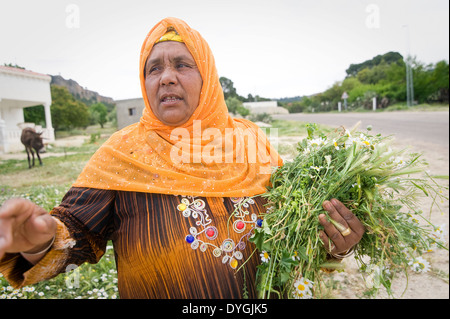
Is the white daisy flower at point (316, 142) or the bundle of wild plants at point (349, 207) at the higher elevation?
the white daisy flower at point (316, 142)

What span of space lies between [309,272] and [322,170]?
43 centimetres

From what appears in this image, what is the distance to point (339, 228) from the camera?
1.15 metres

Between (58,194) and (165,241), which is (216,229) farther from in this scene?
(58,194)

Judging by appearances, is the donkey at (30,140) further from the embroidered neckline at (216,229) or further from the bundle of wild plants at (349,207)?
the bundle of wild plants at (349,207)

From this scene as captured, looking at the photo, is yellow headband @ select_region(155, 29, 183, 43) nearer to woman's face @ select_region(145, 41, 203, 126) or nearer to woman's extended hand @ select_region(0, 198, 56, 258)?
woman's face @ select_region(145, 41, 203, 126)

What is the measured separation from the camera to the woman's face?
1.36m

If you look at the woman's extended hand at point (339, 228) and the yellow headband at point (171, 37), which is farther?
the yellow headband at point (171, 37)

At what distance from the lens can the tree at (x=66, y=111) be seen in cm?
225

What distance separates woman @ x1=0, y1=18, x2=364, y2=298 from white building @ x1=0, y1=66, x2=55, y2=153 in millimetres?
950

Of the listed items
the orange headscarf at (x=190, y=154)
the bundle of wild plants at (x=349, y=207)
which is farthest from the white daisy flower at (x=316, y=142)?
the orange headscarf at (x=190, y=154)

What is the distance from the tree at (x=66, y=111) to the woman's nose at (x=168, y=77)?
45.1 inches

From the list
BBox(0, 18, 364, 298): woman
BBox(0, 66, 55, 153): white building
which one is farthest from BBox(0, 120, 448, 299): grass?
BBox(0, 18, 364, 298): woman

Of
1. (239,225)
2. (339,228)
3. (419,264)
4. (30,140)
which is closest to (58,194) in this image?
(30,140)
